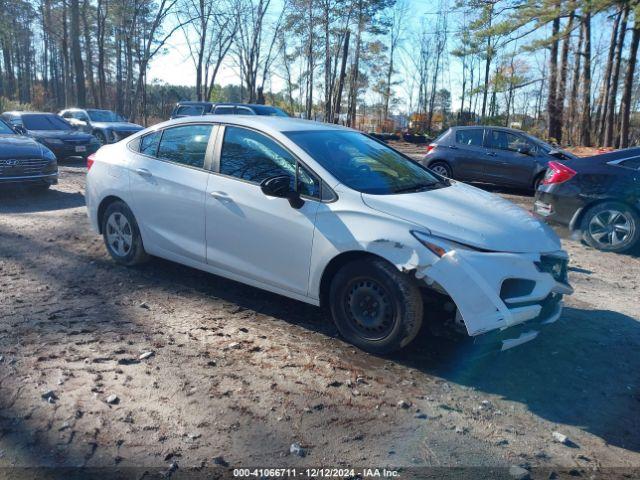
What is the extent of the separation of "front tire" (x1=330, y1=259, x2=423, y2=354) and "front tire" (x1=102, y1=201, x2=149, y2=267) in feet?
8.10

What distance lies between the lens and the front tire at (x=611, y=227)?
7.33 m

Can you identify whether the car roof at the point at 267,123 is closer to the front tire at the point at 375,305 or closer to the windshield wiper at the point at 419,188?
the windshield wiper at the point at 419,188

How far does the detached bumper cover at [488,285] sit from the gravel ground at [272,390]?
0.49 m

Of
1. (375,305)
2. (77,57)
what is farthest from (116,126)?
(375,305)

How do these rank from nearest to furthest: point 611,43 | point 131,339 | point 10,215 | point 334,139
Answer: point 131,339 → point 334,139 → point 10,215 → point 611,43

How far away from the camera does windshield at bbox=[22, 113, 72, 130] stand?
16.1 meters

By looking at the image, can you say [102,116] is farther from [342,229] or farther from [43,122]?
[342,229]

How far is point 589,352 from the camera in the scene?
4.38 metres

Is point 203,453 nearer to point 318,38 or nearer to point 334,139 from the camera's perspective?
point 334,139

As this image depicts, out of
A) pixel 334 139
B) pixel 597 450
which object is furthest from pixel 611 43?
pixel 597 450

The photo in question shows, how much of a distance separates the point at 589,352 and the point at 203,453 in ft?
10.0

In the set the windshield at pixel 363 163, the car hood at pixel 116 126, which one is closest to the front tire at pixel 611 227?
the windshield at pixel 363 163

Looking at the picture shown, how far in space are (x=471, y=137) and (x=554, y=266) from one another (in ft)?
32.6

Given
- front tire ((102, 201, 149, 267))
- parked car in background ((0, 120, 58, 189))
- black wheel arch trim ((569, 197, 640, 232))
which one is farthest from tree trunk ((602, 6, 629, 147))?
front tire ((102, 201, 149, 267))
